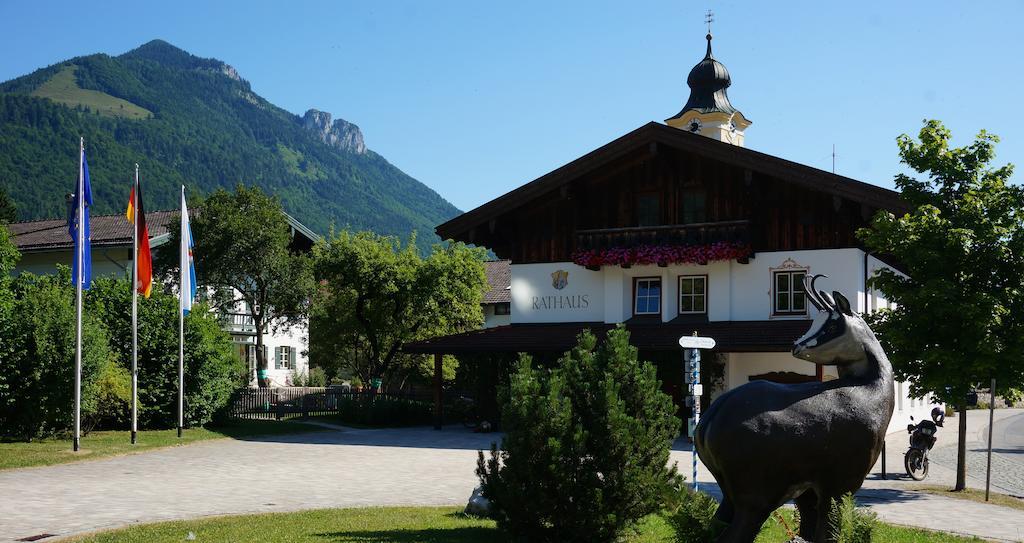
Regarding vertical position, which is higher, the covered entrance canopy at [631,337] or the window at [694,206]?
the window at [694,206]

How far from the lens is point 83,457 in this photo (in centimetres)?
2300

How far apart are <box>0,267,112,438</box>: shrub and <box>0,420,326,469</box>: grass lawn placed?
0.73 m

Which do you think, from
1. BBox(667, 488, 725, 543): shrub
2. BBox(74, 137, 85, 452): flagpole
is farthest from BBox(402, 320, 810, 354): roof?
BBox(667, 488, 725, 543): shrub

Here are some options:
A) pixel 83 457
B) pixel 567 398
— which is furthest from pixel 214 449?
pixel 567 398

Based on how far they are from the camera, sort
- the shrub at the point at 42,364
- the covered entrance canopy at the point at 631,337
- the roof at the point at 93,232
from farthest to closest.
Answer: the roof at the point at 93,232 < the covered entrance canopy at the point at 631,337 < the shrub at the point at 42,364

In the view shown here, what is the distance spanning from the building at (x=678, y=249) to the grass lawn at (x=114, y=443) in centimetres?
562

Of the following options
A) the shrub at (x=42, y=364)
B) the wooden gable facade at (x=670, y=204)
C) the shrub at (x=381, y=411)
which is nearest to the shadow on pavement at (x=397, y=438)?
the shrub at (x=381, y=411)

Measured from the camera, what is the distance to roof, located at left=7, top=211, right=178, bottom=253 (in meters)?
47.9

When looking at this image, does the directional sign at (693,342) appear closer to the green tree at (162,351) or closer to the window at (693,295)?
the window at (693,295)

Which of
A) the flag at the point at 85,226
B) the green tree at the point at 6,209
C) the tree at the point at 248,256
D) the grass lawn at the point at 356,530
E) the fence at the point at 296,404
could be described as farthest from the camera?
the green tree at the point at 6,209

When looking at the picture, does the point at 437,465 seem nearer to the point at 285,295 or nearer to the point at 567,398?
the point at 567,398

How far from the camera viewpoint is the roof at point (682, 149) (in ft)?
87.9

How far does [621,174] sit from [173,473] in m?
17.0

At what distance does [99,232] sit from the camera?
5094 centimetres
